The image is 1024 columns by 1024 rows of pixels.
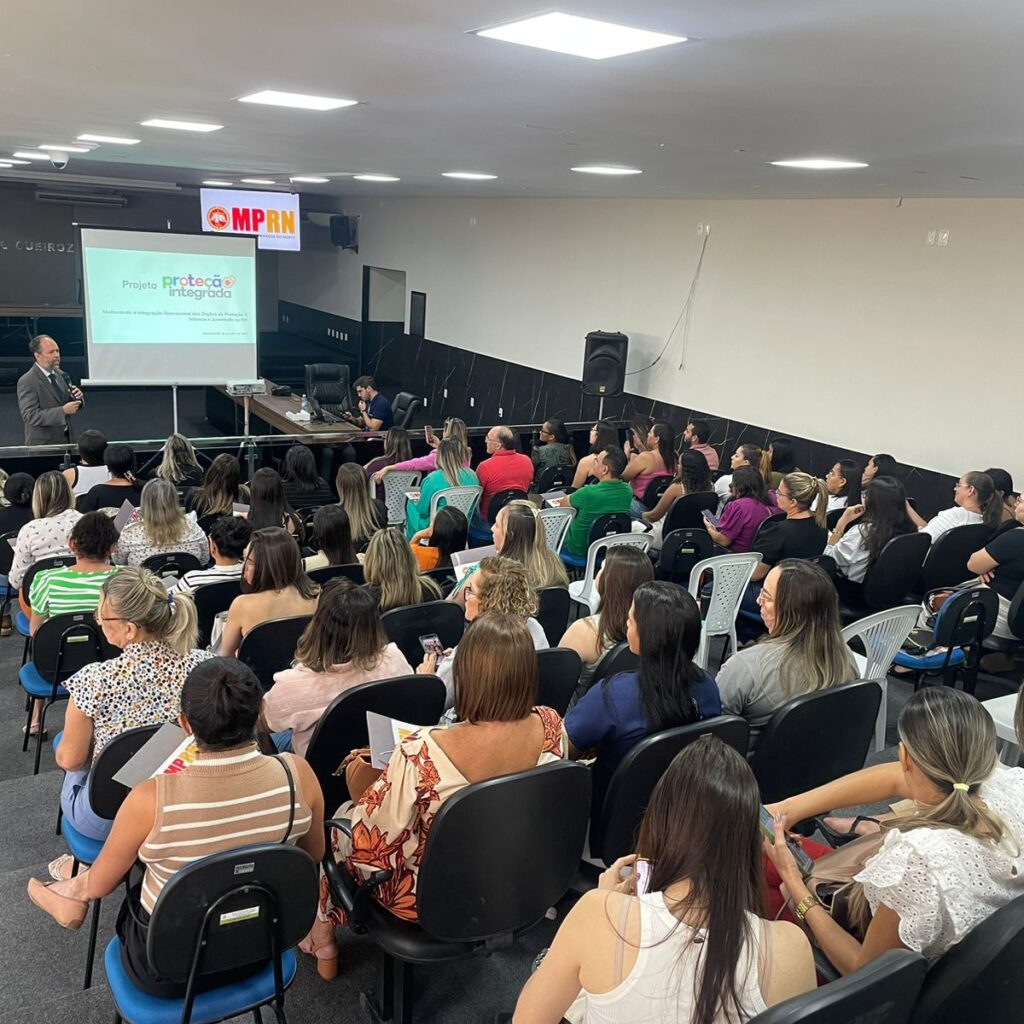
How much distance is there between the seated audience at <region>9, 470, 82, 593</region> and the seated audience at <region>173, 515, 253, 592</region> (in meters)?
0.81

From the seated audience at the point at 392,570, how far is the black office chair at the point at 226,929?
70.6 inches

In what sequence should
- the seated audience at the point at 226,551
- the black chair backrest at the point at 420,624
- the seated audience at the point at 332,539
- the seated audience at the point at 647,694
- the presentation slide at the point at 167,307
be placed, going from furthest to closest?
the presentation slide at the point at 167,307 → the seated audience at the point at 332,539 → the seated audience at the point at 226,551 → the black chair backrest at the point at 420,624 → the seated audience at the point at 647,694

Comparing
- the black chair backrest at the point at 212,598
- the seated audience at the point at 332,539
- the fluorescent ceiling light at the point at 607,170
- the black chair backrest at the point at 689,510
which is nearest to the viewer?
the black chair backrest at the point at 212,598

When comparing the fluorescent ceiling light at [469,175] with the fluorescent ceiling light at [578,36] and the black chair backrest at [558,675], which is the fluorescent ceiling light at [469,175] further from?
the black chair backrest at [558,675]

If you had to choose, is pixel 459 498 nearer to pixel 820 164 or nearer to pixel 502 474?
pixel 502 474

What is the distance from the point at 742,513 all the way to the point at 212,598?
323 cm

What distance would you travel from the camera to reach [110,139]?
669cm

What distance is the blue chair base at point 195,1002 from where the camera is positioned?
77.0 inches

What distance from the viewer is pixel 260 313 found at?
1781 centimetres

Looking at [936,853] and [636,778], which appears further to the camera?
[636,778]

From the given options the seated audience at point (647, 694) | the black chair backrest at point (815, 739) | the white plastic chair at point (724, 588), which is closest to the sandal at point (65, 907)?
the seated audience at point (647, 694)

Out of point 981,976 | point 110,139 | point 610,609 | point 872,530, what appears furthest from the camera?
point 110,139

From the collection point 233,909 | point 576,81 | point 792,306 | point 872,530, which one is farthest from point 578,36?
point 792,306

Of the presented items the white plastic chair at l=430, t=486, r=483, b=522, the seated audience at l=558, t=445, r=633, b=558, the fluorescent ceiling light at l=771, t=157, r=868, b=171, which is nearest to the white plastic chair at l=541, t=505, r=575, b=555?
the seated audience at l=558, t=445, r=633, b=558
